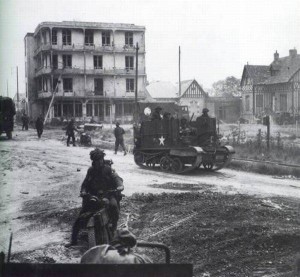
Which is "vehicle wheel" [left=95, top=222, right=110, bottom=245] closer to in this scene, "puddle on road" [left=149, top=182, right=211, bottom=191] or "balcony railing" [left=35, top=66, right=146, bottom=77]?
"puddle on road" [left=149, top=182, right=211, bottom=191]

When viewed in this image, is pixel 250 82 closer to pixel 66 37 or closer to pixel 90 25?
pixel 90 25

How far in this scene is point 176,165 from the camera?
16.4 meters

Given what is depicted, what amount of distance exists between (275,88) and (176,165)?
3150 cm

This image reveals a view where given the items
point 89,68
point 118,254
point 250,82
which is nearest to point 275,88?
point 250,82

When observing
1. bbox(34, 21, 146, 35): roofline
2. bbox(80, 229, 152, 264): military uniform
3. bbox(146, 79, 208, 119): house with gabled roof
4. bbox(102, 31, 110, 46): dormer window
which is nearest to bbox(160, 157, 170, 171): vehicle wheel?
bbox(80, 229, 152, 264): military uniform

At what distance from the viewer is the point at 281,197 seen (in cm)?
1082

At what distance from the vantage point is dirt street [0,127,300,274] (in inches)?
324

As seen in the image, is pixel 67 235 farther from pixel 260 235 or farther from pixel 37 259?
pixel 260 235

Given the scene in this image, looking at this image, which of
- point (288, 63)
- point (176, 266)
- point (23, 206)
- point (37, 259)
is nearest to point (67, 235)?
point (37, 259)

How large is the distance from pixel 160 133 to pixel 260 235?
10.3 m

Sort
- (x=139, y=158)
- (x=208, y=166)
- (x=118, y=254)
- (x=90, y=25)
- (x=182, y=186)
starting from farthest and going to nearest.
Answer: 1. (x=90, y=25)
2. (x=139, y=158)
3. (x=208, y=166)
4. (x=182, y=186)
5. (x=118, y=254)

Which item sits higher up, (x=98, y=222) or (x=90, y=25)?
(x=90, y=25)

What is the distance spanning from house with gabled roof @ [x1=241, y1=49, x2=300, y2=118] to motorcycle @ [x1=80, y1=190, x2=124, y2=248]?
3603cm

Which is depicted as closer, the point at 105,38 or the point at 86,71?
the point at 86,71
